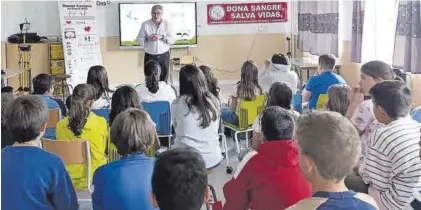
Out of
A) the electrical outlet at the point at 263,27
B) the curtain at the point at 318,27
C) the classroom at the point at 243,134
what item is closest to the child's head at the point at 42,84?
the classroom at the point at 243,134

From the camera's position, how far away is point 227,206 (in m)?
2.16

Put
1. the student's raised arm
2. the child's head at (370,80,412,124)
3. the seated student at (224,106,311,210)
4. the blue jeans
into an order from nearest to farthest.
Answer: the seated student at (224,106,311,210), the student's raised arm, the child's head at (370,80,412,124), the blue jeans

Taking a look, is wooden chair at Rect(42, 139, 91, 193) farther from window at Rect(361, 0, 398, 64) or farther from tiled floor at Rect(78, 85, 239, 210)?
window at Rect(361, 0, 398, 64)

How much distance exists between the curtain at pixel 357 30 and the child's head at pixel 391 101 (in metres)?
4.15

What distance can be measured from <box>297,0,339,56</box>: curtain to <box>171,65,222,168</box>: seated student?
14.0 feet

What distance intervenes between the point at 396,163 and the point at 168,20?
7.48 m

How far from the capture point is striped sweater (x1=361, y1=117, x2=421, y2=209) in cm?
252

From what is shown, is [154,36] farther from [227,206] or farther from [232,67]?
[227,206]

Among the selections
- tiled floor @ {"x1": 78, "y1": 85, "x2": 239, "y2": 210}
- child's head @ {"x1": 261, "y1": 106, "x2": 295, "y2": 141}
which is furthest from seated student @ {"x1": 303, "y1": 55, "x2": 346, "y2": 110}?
child's head @ {"x1": 261, "y1": 106, "x2": 295, "y2": 141}

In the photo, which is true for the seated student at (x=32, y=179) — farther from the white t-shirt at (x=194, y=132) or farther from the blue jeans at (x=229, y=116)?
the blue jeans at (x=229, y=116)

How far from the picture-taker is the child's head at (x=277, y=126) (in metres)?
2.30

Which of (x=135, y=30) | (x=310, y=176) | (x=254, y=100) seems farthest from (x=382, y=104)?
(x=135, y=30)

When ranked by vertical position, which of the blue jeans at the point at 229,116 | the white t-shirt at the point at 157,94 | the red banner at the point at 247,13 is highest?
the red banner at the point at 247,13

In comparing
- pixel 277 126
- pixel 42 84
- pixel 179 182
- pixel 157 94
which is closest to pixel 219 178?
pixel 157 94
